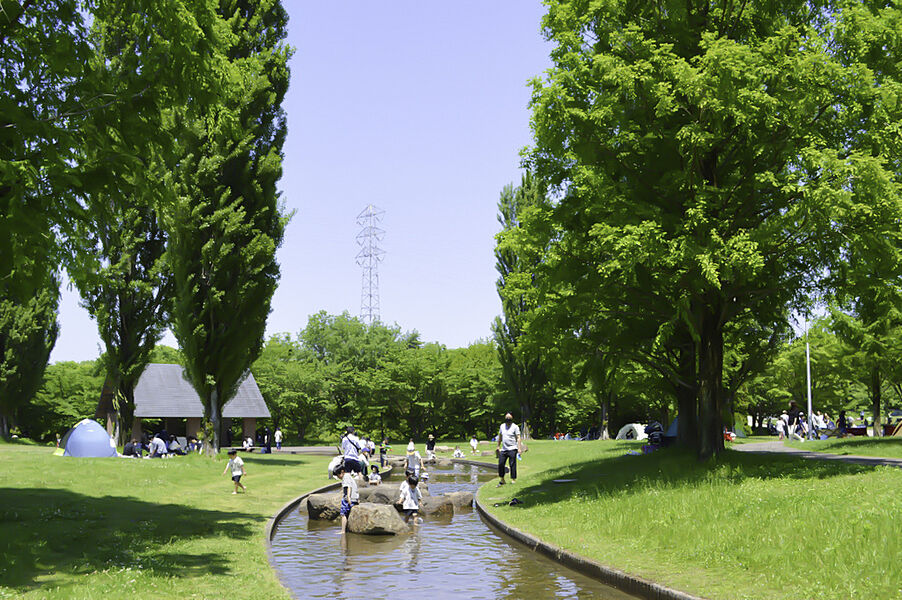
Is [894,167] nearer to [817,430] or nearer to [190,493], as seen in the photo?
[190,493]

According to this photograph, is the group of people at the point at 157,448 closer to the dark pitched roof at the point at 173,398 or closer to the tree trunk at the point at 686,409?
the dark pitched roof at the point at 173,398

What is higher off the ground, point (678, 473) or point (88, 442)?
point (678, 473)

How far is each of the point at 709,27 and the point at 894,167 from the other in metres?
5.82

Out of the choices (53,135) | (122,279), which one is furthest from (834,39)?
(122,279)

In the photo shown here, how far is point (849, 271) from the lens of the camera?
17281 millimetres

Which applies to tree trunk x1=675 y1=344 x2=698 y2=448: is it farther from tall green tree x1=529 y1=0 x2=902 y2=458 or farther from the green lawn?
the green lawn

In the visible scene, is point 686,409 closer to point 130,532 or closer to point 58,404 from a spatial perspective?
point 130,532

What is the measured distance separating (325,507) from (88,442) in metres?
18.8

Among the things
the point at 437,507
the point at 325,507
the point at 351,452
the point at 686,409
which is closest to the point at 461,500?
the point at 437,507

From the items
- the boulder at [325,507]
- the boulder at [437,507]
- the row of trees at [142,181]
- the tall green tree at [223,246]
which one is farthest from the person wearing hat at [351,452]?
the tall green tree at [223,246]

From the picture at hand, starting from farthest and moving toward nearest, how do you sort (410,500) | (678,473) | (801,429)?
(801,429) → (410,500) → (678,473)

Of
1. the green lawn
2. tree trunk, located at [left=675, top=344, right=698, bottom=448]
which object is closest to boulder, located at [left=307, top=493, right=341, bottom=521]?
tree trunk, located at [left=675, top=344, right=698, bottom=448]

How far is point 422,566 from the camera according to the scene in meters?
13.1

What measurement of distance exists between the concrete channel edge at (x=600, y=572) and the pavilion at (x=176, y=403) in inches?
1695
